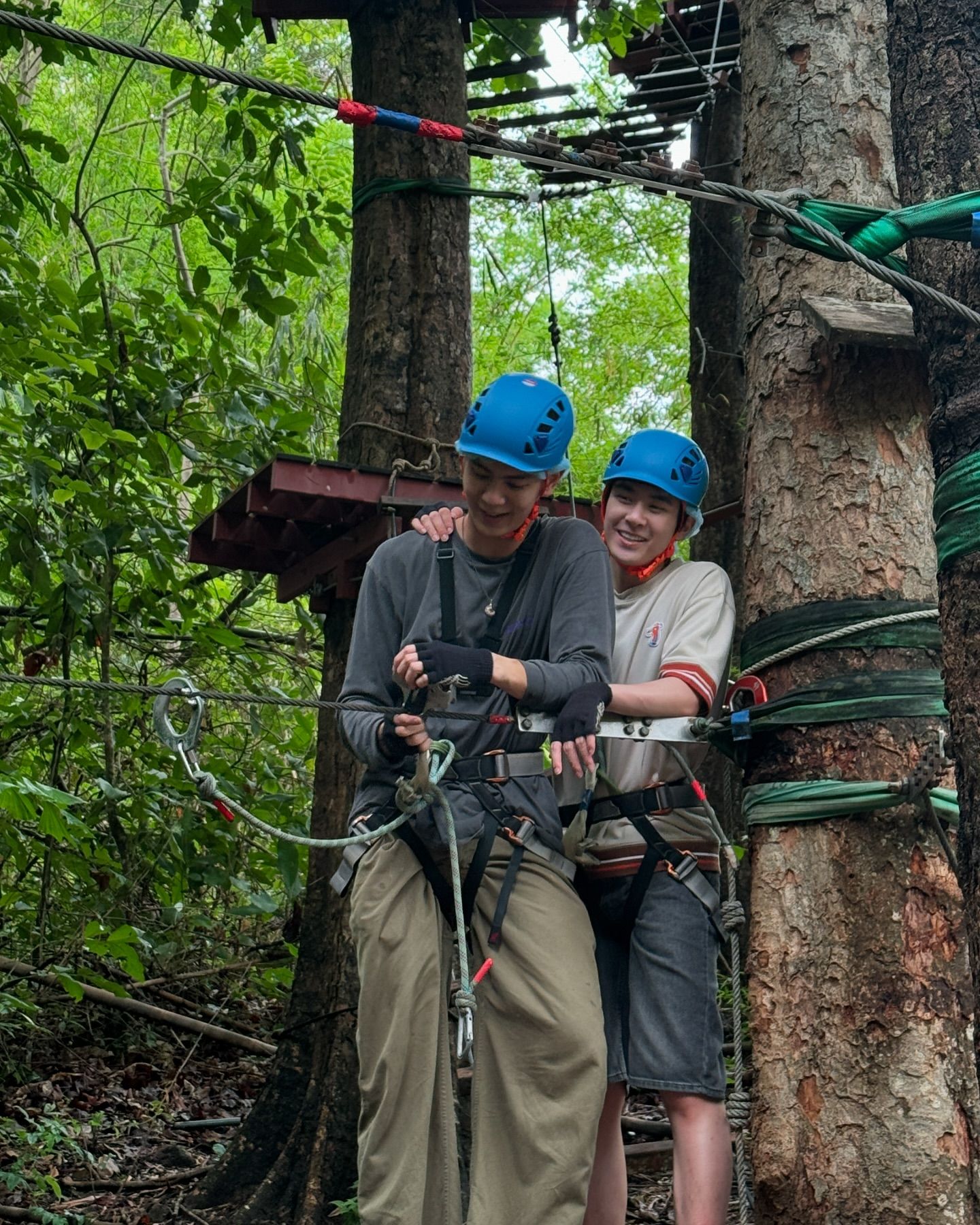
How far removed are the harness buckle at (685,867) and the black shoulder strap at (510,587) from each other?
1.95 feet

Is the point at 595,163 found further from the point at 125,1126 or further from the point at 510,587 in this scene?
the point at 125,1126

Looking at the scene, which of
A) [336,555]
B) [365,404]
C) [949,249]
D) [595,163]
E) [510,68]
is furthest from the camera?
[510,68]

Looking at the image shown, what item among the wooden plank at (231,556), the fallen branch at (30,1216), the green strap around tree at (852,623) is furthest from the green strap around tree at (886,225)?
the fallen branch at (30,1216)

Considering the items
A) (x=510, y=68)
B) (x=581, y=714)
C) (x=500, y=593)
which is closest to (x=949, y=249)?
(x=581, y=714)

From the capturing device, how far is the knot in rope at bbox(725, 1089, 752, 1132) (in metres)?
2.73

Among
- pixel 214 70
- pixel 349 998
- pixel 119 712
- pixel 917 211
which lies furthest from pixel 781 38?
pixel 119 712

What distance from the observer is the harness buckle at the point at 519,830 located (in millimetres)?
2729

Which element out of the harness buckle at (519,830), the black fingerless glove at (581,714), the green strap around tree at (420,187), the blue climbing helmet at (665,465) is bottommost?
the harness buckle at (519,830)

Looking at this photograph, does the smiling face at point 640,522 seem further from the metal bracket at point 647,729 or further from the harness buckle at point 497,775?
the harness buckle at point 497,775

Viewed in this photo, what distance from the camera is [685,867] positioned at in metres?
2.89

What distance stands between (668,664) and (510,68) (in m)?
4.03

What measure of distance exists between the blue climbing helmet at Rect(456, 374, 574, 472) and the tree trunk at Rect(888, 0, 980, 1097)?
0.91 m

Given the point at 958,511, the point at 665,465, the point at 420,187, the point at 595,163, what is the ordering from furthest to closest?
the point at 420,187 < the point at 665,465 < the point at 595,163 < the point at 958,511

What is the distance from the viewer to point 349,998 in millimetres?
4273
